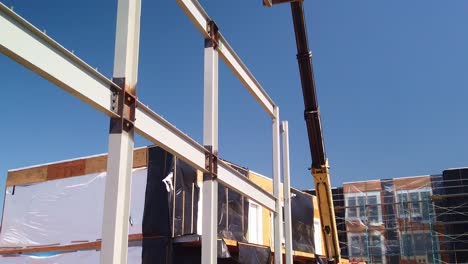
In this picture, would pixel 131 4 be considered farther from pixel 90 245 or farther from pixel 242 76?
pixel 90 245

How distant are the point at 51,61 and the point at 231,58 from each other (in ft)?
15.1

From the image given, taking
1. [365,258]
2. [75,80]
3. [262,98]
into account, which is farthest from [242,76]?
[365,258]

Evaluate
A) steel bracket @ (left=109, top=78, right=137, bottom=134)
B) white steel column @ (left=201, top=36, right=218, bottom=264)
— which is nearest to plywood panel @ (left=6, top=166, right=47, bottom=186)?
white steel column @ (left=201, top=36, right=218, bottom=264)

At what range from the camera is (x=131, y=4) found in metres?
5.66

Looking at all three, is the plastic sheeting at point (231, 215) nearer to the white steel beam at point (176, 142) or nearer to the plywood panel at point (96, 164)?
the plywood panel at point (96, 164)

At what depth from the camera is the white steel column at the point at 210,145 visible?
24.0ft

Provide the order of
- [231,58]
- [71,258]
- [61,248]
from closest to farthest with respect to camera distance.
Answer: [231,58]
[71,258]
[61,248]

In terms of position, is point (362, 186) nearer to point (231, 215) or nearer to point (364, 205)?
point (364, 205)

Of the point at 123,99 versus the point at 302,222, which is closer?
the point at 123,99

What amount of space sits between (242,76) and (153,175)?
6874 millimetres

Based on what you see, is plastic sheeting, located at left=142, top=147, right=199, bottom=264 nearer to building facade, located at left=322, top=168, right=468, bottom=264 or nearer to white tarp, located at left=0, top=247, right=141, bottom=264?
white tarp, located at left=0, top=247, right=141, bottom=264

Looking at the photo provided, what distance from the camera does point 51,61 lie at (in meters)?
4.55

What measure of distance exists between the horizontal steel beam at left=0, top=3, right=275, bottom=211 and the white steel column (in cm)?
98

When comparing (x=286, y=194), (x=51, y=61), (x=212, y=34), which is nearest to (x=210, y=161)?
(x=212, y=34)
